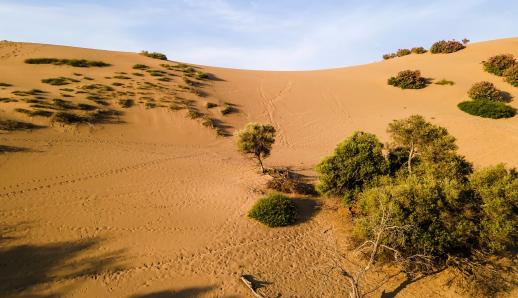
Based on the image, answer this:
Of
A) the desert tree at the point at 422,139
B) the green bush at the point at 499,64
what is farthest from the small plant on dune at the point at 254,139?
the green bush at the point at 499,64

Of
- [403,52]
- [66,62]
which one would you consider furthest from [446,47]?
[66,62]

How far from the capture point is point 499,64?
37438 millimetres

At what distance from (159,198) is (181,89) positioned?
1950 centimetres

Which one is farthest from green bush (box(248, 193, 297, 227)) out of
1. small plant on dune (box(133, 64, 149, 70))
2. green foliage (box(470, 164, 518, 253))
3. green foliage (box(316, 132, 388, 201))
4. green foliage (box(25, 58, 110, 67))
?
green foliage (box(25, 58, 110, 67))

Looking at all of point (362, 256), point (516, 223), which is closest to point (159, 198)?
point (362, 256)

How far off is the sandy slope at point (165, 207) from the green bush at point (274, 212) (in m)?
0.41

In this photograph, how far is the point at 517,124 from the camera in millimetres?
27359

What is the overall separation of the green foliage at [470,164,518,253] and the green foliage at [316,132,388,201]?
4318mm

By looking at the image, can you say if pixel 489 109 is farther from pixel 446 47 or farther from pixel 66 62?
pixel 66 62

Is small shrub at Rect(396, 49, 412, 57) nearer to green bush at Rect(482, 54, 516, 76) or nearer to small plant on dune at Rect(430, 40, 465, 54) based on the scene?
small plant on dune at Rect(430, 40, 465, 54)

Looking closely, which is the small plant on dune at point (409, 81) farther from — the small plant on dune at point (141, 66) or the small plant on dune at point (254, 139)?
the small plant on dune at point (141, 66)

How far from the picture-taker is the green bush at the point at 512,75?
34.0m

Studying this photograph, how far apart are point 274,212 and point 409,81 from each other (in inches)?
1170

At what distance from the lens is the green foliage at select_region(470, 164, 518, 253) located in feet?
35.7
